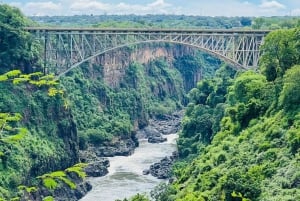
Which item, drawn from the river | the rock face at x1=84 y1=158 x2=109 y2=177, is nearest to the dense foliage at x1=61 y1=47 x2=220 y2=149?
the river

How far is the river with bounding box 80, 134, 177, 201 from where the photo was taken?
46.3 metres

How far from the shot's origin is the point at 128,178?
167ft

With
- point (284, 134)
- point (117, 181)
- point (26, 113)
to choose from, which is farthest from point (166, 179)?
point (284, 134)

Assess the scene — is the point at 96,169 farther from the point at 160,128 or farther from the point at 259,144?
the point at 259,144

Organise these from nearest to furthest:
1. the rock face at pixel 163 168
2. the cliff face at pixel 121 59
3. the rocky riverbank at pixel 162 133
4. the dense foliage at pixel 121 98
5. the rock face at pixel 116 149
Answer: the rock face at pixel 163 168, the rocky riverbank at pixel 162 133, the rock face at pixel 116 149, the dense foliage at pixel 121 98, the cliff face at pixel 121 59

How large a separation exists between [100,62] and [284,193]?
4996cm

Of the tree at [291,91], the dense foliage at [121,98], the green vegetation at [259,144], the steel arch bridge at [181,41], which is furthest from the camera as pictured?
the dense foliage at [121,98]

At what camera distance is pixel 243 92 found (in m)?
39.5

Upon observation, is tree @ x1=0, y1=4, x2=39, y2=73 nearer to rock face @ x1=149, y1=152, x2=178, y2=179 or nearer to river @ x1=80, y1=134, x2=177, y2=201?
river @ x1=80, y1=134, x2=177, y2=201

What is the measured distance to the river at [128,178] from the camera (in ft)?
152

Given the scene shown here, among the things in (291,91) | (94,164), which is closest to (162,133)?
(94,164)

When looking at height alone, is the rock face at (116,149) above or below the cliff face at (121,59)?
below

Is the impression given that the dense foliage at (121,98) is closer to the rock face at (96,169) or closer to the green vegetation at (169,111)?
the green vegetation at (169,111)

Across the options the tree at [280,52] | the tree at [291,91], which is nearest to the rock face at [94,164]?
the tree at [280,52]
